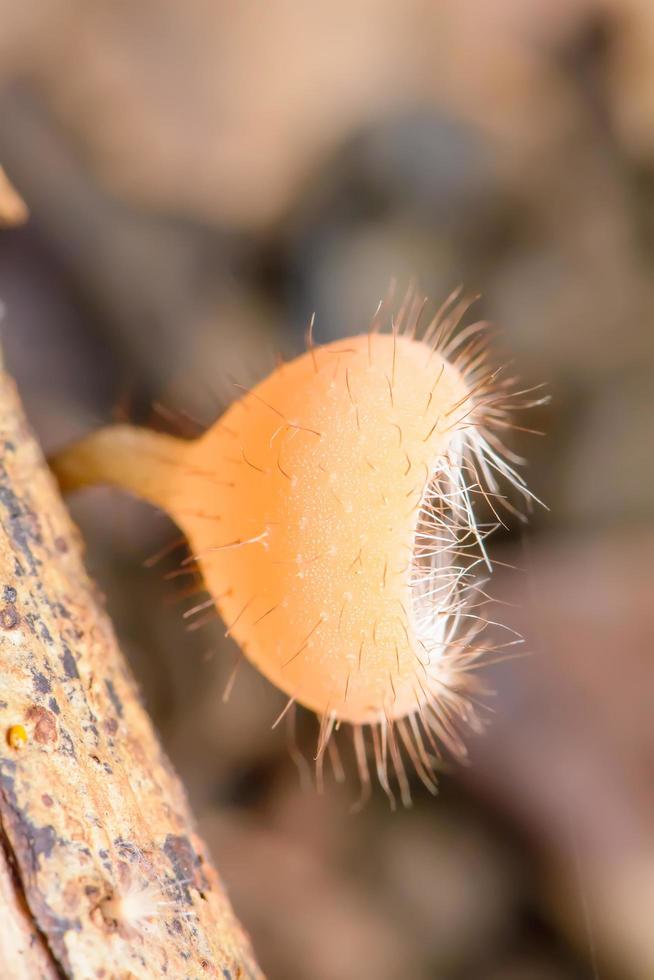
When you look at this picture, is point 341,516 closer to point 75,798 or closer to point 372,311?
point 75,798

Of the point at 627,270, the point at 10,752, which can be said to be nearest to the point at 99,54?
the point at 627,270

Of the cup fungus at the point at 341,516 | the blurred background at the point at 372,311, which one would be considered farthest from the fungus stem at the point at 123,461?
the blurred background at the point at 372,311

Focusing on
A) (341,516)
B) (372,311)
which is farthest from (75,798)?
(372,311)

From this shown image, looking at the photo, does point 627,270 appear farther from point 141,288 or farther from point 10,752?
point 10,752

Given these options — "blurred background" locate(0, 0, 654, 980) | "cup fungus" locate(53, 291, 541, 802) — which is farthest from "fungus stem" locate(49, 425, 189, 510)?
"blurred background" locate(0, 0, 654, 980)

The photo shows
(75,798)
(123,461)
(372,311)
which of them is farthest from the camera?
(372,311)

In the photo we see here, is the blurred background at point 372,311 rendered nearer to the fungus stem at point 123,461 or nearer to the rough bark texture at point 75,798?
the fungus stem at point 123,461
